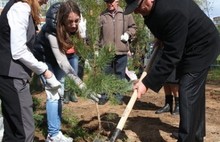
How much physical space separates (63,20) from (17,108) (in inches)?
34.6

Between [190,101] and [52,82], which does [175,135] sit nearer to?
[190,101]

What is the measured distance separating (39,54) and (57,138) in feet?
2.72

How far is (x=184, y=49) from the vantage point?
3146mm

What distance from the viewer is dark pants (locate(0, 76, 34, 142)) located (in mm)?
2852

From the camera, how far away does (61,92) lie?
3631 millimetres

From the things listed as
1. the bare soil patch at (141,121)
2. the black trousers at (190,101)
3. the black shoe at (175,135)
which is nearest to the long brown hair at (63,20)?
the black trousers at (190,101)

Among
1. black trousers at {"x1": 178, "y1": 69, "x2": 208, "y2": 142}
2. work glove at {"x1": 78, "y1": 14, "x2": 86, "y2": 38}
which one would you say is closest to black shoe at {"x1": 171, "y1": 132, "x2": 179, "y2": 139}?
black trousers at {"x1": 178, "y1": 69, "x2": 208, "y2": 142}

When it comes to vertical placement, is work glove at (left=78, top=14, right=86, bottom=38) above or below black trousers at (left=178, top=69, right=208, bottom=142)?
above

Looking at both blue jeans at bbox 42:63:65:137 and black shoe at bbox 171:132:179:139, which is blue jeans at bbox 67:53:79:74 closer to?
blue jeans at bbox 42:63:65:137

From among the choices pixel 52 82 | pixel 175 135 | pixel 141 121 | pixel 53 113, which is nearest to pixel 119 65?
pixel 141 121

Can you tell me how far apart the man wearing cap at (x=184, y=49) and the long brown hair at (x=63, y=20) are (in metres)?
0.65

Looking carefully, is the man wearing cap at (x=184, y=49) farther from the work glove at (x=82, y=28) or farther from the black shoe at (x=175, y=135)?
the work glove at (x=82, y=28)

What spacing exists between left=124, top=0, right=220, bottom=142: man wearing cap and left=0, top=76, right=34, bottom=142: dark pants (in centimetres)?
90

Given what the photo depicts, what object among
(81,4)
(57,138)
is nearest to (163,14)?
(81,4)
